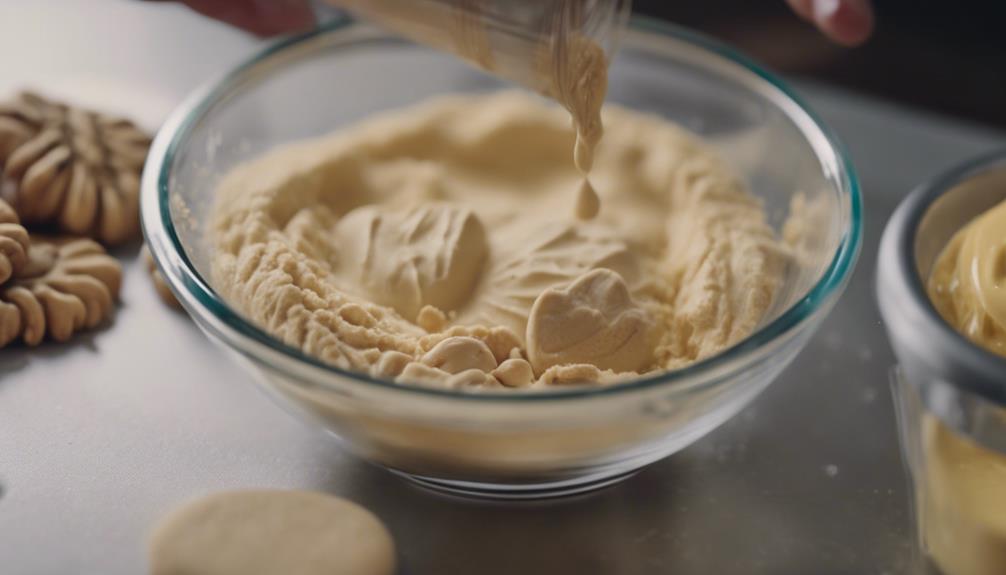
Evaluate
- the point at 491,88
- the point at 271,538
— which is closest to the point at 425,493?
the point at 271,538

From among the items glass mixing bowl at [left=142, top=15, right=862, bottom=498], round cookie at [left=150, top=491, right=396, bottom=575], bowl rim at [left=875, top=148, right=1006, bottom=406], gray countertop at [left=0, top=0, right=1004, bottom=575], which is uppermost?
bowl rim at [left=875, top=148, right=1006, bottom=406]

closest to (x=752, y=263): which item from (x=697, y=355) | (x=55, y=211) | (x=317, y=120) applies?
(x=697, y=355)

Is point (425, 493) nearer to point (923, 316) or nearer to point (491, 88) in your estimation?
point (923, 316)

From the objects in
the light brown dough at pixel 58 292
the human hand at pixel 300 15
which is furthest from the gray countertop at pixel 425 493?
the human hand at pixel 300 15

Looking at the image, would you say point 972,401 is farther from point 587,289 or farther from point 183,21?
point 183,21

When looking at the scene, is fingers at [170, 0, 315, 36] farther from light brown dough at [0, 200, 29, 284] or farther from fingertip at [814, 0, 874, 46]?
fingertip at [814, 0, 874, 46]

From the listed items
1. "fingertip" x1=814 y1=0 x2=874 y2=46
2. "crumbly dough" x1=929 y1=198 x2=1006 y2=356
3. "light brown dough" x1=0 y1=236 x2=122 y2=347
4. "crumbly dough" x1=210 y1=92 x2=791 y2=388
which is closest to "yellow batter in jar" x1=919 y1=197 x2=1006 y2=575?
"crumbly dough" x1=929 y1=198 x2=1006 y2=356
